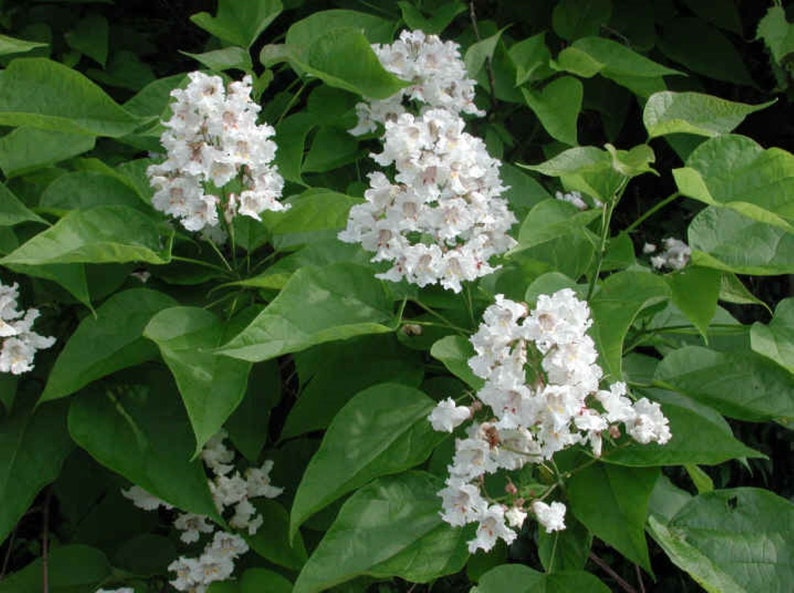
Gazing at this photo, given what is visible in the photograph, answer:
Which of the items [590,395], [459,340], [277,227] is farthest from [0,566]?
[590,395]

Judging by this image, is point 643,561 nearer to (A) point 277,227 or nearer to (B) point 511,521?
(B) point 511,521

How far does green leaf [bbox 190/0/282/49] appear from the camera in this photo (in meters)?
1.96

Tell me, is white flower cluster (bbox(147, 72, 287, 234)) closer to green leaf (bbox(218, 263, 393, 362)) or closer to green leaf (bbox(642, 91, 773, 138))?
green leaf (bbox(218, 263, 393, 362))

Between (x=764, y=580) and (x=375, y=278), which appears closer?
(x=764, y=580)

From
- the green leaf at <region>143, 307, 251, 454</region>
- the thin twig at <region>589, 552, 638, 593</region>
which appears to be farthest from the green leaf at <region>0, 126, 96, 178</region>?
the thin twig at <region>589, 552, 638, 593</region>

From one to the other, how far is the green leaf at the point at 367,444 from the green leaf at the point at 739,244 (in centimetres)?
49

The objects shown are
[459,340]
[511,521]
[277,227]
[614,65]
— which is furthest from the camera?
[614,65]

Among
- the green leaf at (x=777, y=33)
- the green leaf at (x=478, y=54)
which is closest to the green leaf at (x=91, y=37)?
the green leaf at (x=478, y=54)

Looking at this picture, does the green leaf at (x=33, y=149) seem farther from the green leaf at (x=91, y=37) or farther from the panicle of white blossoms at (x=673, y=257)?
the panicle of white blossoms at (x=673, y=257)

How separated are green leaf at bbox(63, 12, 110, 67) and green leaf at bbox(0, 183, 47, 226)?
2.72 ft

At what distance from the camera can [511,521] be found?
1271mm

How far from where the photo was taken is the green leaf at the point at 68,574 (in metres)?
1.67

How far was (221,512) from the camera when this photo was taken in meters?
1.66

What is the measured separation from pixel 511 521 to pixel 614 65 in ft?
3.63
